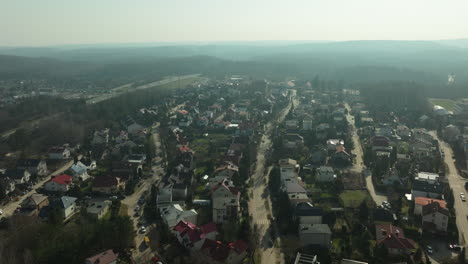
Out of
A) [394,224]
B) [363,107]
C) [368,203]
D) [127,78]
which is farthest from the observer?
[127,78]

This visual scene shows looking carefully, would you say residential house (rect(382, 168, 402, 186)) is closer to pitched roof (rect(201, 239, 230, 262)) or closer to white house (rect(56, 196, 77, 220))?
pitched roof (rect(201, 239, 230, 262))

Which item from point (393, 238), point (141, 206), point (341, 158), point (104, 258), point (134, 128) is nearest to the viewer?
point (104, 258)

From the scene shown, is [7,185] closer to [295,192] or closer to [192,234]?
[192,234]

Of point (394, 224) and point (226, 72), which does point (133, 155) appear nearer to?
point (394, 224)

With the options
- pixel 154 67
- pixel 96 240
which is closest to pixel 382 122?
pixel 96 240

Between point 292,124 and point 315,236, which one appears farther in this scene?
point 292,124

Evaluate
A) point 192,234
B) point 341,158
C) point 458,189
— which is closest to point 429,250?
point 458,189

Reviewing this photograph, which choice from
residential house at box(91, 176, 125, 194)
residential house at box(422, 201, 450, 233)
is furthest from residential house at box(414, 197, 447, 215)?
residential house at box(91, 176, 125, 194)
